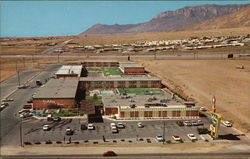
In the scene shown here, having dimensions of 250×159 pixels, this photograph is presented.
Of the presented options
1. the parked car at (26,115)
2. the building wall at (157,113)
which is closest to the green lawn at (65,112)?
the parked car at (26,115)

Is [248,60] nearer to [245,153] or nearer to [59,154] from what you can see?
[245,153]

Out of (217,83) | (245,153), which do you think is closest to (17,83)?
(217,83)

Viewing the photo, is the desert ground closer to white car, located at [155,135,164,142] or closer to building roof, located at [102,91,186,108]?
building roof, located at [102,91,186,108]

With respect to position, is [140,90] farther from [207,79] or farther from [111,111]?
[207,79]

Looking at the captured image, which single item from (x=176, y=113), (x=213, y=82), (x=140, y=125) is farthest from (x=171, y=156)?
(x=213, y=82)

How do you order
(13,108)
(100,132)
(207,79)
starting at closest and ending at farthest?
1. (100,132)
2. (13,108)
3. (207,79)

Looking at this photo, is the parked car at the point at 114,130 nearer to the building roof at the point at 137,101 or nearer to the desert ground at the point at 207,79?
the building roof at the point at 137,101

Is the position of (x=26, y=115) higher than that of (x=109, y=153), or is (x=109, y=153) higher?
(x=26, y=115)
